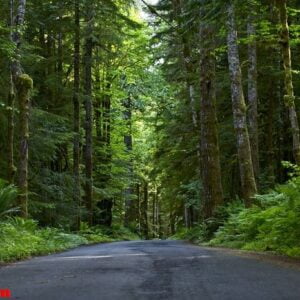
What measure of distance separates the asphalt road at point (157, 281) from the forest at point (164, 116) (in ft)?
8.82

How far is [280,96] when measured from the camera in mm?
22188

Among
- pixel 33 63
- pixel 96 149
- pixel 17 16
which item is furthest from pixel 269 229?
pixel 96 149

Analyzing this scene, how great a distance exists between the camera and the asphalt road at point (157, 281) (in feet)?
16.1

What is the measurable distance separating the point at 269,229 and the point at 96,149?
22.1 meters

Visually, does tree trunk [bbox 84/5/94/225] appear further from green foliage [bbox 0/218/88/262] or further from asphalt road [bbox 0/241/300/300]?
asphalt road [bbox 0/241/300/300]

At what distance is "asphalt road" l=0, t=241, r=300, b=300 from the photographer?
4.89 meters

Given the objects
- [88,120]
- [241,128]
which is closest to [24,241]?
[241,128]

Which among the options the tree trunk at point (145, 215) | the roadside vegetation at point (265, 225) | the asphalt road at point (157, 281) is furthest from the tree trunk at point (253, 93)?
the tree trunk at point (145, 215)

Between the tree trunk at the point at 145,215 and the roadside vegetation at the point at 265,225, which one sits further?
the tree trunk at the point at 145,215

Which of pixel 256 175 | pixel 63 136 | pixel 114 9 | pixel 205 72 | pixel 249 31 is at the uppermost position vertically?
pixel 114 9

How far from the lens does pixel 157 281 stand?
571cm

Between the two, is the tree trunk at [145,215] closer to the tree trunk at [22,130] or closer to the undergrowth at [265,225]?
the undergrowth at [265,225]

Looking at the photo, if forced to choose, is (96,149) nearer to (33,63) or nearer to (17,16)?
(33,63)

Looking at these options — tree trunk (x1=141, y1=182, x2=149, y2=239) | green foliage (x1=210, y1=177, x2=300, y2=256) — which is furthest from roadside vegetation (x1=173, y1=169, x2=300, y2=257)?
tree trunk (x1=141, y1=182, x2=149, y2=239)
